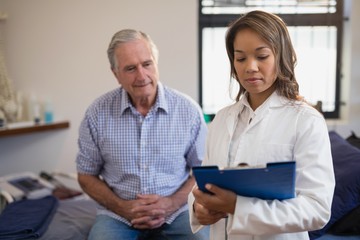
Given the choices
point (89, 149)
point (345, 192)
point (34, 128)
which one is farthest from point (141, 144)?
point (34, 128)

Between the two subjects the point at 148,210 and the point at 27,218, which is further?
the point at 27,218

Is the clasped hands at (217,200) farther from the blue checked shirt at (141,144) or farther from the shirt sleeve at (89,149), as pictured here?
the shirt sleeve at (89,149)

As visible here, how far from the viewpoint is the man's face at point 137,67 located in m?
1.63

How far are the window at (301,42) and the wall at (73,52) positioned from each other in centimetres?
13

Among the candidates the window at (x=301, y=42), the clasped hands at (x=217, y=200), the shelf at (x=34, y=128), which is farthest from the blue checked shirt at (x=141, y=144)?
the window at (x=301, y=42)

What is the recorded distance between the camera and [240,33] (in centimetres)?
106

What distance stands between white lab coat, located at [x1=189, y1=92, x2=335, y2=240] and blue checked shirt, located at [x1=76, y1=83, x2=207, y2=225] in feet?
1.75

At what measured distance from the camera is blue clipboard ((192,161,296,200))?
853 mm

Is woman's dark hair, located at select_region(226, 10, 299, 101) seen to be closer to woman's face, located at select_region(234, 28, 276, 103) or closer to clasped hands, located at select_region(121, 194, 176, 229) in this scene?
woman's face, located at select_region(234, 28, 276, 103)

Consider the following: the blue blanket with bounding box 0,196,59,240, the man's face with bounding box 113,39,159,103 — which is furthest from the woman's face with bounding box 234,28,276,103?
the blue blanket with bounding box 0,196,59,240

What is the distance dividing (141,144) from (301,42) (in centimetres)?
165

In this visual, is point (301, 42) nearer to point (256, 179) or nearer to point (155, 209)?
point (155, 209)

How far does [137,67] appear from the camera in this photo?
5.35ft

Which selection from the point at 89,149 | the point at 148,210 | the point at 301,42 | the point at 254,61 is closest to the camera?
the point at 254,61
